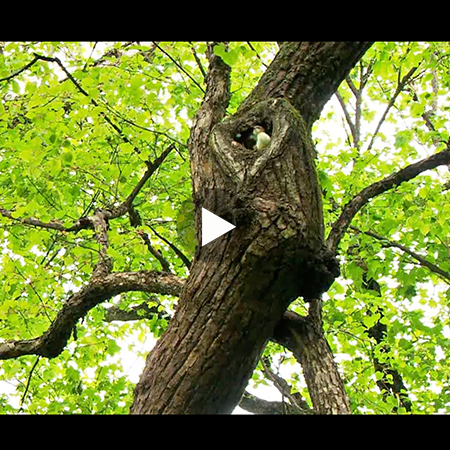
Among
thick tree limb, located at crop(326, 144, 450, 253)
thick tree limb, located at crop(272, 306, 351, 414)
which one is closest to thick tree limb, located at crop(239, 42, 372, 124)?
thick tree limb, located at crop(326, 144, 450, 253)

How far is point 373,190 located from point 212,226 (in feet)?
6.01

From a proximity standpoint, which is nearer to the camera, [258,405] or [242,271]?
[242,271]

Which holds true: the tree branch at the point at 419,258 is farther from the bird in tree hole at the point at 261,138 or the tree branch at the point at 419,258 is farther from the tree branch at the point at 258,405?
the bird in tree hole at the point at 261,138

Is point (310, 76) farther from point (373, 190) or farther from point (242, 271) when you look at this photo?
point (242, 271)

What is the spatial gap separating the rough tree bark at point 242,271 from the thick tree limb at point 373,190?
975mm

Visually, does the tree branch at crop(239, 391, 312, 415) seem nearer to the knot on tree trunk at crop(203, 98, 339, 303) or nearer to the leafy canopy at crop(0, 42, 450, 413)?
the leafy canopy at crop(0, 42, 450, 413)

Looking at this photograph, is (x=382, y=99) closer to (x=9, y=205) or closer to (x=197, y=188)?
(x=9, y=205)

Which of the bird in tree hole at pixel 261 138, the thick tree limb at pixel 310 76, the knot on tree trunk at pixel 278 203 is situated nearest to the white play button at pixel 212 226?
the knot on tree trunk at pixel 278 203

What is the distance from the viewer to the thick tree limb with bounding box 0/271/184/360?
3.56 m

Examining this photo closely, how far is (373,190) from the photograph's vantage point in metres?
3.82

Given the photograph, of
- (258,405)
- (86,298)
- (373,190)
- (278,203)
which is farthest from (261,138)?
(258,405)

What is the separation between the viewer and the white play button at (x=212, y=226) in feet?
7.78
